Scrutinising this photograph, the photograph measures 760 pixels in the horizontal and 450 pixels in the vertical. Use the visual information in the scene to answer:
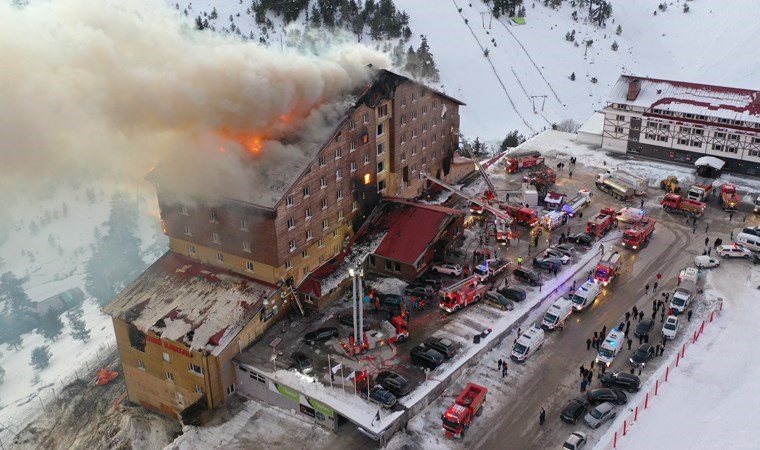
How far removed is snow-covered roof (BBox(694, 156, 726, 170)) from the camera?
245 ft

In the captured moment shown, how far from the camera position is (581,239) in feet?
204

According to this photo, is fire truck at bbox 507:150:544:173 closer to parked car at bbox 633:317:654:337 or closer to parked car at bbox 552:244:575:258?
parked car at bbox 552:244:575:258

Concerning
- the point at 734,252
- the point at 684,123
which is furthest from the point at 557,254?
the point at 684,123

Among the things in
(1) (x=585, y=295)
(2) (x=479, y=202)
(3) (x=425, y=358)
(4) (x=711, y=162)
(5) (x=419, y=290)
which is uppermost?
(4) (x=711, y=162)

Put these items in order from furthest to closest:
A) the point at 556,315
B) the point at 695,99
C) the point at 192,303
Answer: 1. the point at 695,99
2. the point at 556,315
3. the point at 192,303

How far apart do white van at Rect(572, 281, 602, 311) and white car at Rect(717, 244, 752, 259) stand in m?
14.1

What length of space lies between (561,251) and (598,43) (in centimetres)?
9611

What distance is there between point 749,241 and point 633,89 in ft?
89.5

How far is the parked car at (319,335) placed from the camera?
48.7 meters

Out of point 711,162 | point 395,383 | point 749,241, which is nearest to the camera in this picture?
point 395,383

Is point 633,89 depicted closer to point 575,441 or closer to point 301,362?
point 575,441

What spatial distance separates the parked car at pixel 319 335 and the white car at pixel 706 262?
31874 millimetres

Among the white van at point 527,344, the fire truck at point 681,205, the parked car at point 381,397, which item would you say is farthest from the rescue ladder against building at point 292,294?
the fire truck at point 681,205

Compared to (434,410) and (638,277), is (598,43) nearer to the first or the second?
(638,277)
